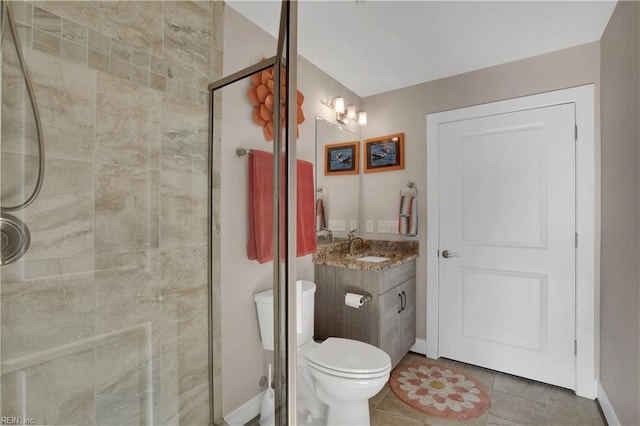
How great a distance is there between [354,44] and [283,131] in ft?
5.04

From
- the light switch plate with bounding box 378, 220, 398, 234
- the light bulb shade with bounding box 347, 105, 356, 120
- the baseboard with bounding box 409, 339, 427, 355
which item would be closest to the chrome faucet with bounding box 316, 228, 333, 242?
the light switch plate with bounding box 378, 220, 398, 234

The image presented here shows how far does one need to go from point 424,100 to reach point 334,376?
7.04ft

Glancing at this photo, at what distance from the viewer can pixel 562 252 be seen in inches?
75.2

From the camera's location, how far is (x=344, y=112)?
2365mm

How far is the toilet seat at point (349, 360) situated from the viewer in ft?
4.50

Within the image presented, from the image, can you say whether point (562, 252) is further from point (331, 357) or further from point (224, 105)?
point (224, 105)

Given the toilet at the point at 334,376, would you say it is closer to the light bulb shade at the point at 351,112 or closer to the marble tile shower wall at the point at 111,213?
the marble tile shower wall at the point at 111,213

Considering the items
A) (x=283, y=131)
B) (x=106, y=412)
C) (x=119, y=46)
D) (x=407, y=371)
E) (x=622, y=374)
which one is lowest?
(x=407, y=371)

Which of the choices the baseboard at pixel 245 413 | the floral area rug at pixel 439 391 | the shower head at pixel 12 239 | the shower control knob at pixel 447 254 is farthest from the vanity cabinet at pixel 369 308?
the shower head at pixel 12 239

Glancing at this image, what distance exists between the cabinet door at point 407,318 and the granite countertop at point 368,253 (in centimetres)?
22

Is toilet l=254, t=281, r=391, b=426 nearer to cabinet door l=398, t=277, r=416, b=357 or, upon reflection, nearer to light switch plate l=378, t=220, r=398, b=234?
cabinet door l=398, t=277, r=416, b=357

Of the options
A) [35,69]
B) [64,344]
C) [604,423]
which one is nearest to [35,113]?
[35,69]

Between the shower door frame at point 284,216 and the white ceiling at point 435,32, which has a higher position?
the white ceiling at point 435,32

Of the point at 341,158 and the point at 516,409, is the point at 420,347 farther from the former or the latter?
the point at 341,158
